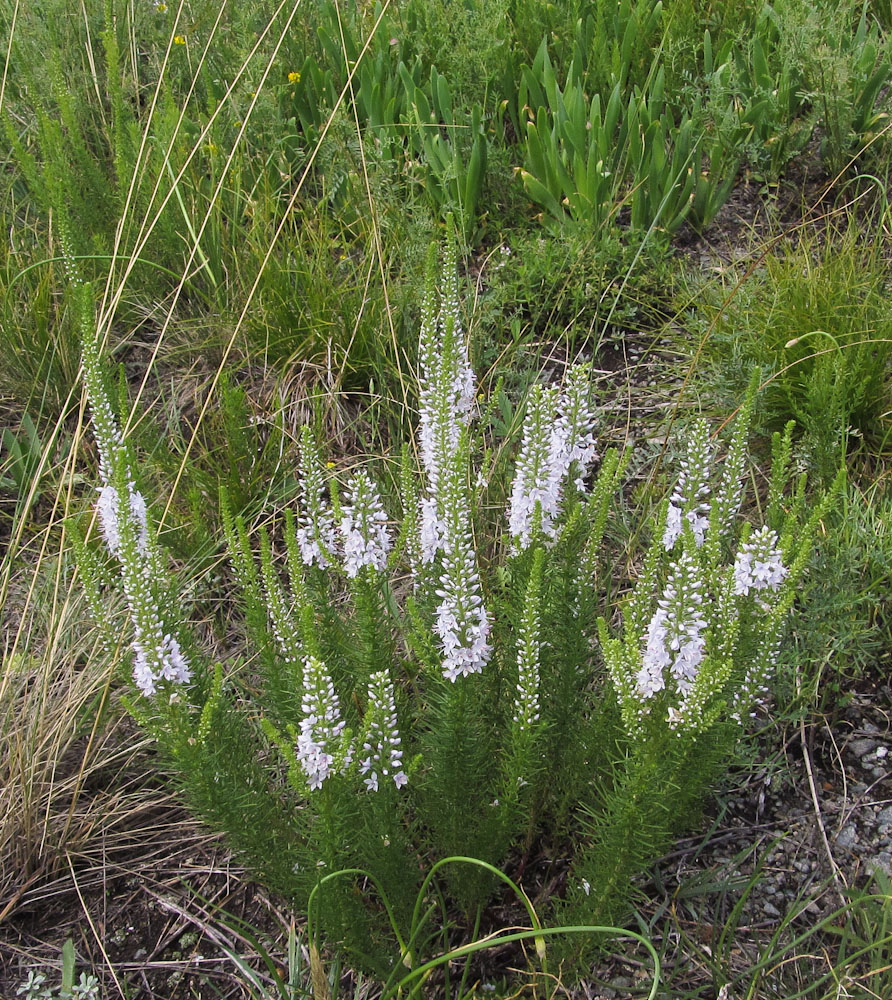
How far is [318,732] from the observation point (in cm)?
169

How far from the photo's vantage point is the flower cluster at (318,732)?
166 centimetres

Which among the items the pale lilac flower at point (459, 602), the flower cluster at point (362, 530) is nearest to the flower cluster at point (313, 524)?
the flower cluster at point (362, 530)

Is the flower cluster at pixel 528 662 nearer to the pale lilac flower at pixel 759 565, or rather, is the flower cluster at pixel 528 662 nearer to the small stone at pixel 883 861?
the pale lilac flower at pixel 759 565

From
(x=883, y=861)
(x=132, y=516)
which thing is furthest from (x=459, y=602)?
(x=883, y=861)

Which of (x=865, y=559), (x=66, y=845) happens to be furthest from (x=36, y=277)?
(x=865, y=559)

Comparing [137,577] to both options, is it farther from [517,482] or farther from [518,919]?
[518,919]

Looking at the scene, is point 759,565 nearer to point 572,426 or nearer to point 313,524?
point 572,426

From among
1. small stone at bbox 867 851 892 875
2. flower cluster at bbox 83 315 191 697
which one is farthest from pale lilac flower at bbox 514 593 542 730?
small stone at bbox 867 851 892 875

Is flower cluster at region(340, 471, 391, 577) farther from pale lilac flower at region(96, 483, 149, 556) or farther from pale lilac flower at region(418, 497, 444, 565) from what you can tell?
pale lilac flower at region(96, 483, 149, 556)

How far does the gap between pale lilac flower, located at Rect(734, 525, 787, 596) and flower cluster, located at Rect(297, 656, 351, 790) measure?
89cm

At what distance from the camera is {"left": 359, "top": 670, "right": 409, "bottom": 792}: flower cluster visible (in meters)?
1.73

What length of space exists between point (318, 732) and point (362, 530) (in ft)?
1.64

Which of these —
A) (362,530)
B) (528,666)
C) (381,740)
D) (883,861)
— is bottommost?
(883,861)

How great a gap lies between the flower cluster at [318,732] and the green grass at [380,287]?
0.81 metres
